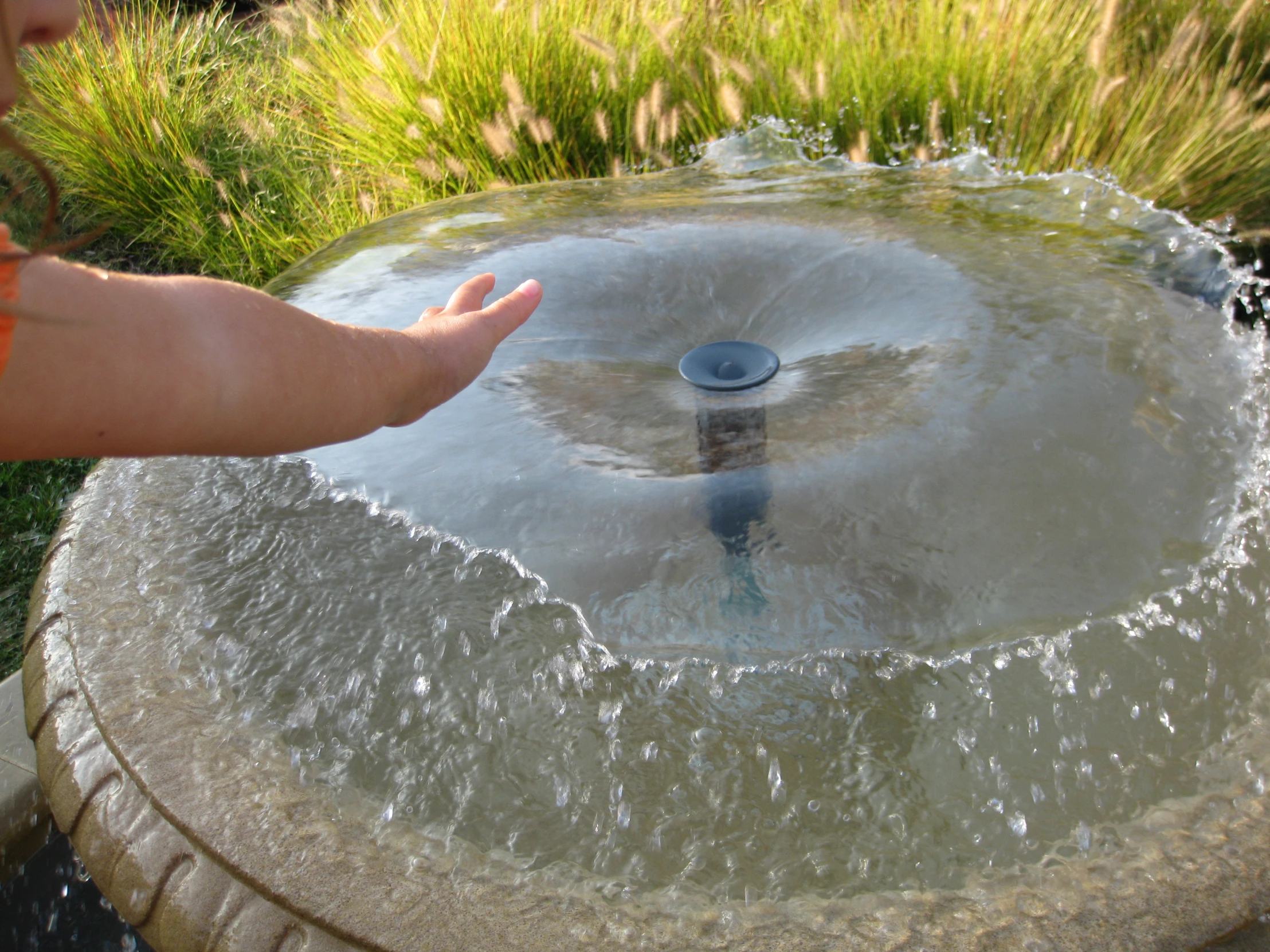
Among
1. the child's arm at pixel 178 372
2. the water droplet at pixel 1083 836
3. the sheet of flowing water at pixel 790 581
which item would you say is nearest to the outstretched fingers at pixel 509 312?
the child's arm at pixel 178 372

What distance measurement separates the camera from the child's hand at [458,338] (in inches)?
38.9

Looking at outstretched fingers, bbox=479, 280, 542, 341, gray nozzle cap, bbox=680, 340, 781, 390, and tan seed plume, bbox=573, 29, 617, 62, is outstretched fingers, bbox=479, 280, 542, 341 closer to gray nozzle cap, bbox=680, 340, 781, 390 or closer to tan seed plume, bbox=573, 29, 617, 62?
gray nozzle cap, bbox=680, 340, 781, 390

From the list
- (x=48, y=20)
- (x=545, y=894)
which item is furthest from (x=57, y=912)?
(x=48, y=20)

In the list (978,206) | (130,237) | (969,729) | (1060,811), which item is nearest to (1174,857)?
(1060,811)

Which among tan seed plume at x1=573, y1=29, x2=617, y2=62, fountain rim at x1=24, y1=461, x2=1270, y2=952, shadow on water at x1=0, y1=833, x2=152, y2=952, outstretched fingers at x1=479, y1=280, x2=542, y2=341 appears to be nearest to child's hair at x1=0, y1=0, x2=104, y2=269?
outstretched fingers at x1=479, y1=280, x2=542, y2=341

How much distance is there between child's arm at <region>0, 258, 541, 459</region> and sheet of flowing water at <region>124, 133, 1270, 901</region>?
0.42 m

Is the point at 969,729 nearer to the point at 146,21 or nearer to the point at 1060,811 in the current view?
the point at 1060,811

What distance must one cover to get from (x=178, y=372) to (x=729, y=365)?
3.19ft

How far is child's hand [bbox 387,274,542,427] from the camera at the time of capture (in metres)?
0.99

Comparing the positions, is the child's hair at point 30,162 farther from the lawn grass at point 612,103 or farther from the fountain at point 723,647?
the lawn grass at point 612,103

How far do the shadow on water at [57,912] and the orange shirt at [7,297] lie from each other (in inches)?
60.8

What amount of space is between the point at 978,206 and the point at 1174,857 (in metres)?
1.59

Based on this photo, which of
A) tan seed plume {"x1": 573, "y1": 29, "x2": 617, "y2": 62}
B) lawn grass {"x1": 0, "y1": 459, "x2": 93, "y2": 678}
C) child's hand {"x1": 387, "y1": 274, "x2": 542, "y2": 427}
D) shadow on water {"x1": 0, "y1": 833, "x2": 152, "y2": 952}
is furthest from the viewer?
tan seed plume {"x1": 573, "y1": 29, "x2": 617, "y2": 62}

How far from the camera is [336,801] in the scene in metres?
1.03
